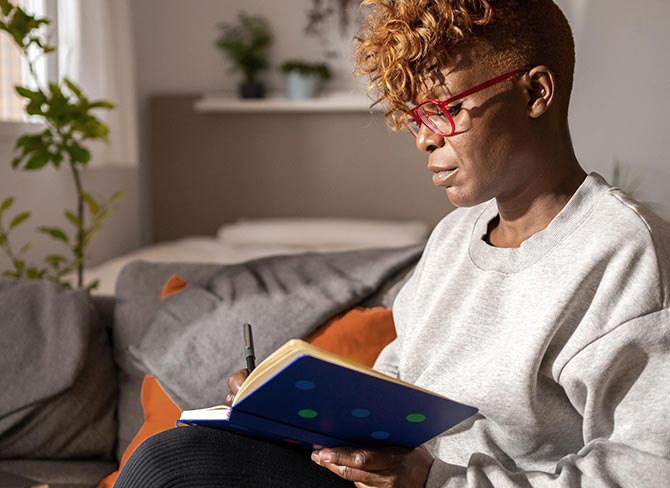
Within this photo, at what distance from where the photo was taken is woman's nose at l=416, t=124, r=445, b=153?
114 cm

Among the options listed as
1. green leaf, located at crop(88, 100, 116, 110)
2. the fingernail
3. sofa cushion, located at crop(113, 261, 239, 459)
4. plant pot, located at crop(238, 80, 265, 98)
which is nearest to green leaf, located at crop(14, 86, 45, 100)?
green leaf, located at crop(88, 100, 116, 110)

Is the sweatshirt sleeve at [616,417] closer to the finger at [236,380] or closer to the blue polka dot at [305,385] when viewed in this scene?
the blue polka dot at [305,385]

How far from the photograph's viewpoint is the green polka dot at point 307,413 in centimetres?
99

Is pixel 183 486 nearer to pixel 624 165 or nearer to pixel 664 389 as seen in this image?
pixel 664 389

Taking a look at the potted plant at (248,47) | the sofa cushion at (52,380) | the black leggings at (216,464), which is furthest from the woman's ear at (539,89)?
the potted plant at (248,47)

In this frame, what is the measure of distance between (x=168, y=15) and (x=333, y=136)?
1095 mm

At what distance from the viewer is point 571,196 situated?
1159 mm

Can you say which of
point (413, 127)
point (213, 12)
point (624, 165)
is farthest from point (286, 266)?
point (213, 12)

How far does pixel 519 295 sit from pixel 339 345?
573 mm

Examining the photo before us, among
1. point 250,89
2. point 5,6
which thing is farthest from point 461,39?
point 250,89

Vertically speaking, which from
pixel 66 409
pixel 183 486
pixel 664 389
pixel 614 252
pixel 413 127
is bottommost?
pixel 66 409

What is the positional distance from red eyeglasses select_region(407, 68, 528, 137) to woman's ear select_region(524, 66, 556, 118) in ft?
0.05

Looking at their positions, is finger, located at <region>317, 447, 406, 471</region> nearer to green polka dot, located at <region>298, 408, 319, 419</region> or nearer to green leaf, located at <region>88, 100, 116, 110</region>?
green polka dot, located at <region>298, 408, 319, 419</region>

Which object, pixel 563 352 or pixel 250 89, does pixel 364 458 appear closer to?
pixel 563 352
